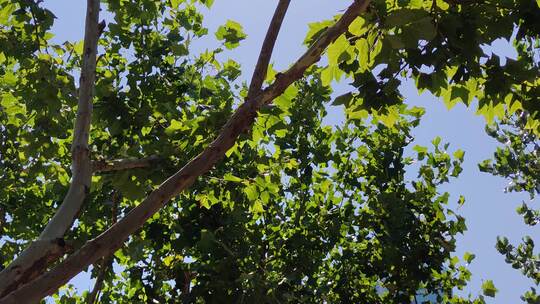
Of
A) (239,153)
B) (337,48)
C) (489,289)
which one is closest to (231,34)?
(239,153)

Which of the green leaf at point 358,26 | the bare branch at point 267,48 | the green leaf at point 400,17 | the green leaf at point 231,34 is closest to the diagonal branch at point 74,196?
the bare branch at point 267,48

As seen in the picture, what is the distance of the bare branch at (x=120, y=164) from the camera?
131 inches

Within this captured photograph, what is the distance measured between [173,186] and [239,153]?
7.95ft

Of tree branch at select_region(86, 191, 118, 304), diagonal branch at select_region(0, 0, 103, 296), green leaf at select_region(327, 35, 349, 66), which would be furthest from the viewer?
tree branch at select_region(86, 191, 118, 304)

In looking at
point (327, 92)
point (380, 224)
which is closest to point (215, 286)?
point (380, 224)

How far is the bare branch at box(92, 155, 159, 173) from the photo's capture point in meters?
3.32

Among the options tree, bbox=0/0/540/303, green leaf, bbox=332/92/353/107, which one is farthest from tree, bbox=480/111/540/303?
green leaf, bbox=332/92/353/107

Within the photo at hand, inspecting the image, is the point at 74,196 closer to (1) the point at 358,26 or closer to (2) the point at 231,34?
(1) the point at 358,26

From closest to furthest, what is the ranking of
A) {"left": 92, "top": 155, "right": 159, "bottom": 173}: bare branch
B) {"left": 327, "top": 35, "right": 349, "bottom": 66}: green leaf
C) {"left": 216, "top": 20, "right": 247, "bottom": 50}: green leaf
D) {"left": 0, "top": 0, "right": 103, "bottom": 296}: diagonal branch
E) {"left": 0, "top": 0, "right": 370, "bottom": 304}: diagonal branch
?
{"left": 0, "top": 0, "right": 370, "bottom": 304}: diagonal branch
{"left": 0, "top": 0, "right": 103, "bottom": 296}: diagonal branch
{"left": 327, "top": 35, "right": 349, "bottom": 66}: green leaf
{"left": 92, "top": 155, "right": 159, "bottom": 173}: bare branch
{"left": 216, "top": 20, "right": 247, "bottom": 50}: green leaf

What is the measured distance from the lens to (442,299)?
6859 millimetres

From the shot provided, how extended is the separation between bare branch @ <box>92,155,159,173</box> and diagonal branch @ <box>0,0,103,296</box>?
24 cm

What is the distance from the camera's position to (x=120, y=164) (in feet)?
11.8

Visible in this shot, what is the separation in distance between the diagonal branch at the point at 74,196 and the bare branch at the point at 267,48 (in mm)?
999

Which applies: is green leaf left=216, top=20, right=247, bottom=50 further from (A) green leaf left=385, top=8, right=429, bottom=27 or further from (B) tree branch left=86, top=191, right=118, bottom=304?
(A) green leaf left=385, top=8, right=429, bottom=27
